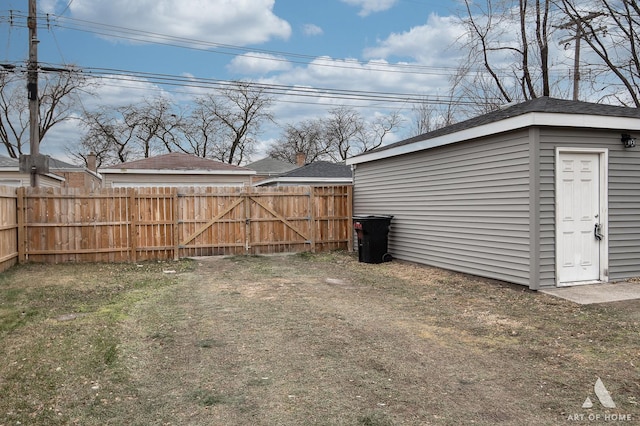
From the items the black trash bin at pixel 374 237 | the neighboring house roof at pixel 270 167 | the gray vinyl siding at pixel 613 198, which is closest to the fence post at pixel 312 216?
the black trash bin at pixel 374 237

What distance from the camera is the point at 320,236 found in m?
12.9

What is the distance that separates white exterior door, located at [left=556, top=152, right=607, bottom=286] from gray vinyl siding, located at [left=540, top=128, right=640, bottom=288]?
0.14m

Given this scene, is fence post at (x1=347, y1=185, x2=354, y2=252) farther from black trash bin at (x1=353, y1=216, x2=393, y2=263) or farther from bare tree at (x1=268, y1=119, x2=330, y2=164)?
bare tree at (x1=268, y1=119, x2=330, y2=164)

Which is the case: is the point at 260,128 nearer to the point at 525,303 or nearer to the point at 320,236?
the point at 320,236

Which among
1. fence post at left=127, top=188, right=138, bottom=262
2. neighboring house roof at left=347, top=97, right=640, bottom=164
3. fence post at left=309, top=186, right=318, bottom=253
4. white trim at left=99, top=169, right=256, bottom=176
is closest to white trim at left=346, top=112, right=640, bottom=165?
neighboring house roof at left=347, top=97, right=640, bottom=164

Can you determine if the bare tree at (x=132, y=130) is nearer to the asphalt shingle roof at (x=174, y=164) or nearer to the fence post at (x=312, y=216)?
the asphalt shingle roof at (x=174, y=164)

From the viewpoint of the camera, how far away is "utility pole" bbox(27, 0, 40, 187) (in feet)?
42.2

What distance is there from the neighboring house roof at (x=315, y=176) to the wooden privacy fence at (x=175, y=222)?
7124mm

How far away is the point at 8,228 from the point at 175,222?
3.42 meters

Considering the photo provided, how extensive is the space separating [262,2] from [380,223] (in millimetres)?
7700

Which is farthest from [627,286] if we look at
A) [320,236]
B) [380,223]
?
[320,236]

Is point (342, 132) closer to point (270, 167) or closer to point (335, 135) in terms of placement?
point (335, 135)

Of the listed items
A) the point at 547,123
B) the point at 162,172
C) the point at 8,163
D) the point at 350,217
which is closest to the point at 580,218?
the point at 547,123

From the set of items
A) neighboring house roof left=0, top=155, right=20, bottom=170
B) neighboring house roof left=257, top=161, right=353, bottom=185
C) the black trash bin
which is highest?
neighboring house roof left=0, top=155, right=20, bottom=170
